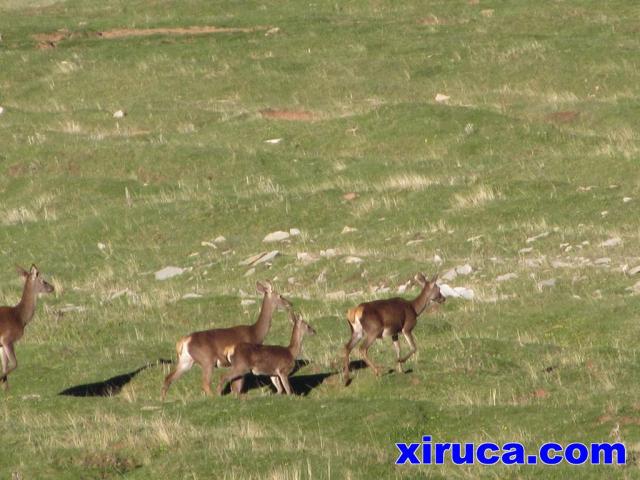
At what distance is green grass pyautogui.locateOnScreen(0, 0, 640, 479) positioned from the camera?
20031mm

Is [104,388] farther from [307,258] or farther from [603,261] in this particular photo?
[603,261]

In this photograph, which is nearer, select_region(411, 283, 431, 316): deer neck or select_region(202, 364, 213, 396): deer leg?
select_region(202, 364, 213, 396): deer leg

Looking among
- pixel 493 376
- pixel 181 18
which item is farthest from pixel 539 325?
pixel 181 18

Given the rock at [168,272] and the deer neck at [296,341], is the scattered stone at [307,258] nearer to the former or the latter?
the rock at [168,272]

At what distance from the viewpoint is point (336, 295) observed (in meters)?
31.1

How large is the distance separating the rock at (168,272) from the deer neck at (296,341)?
1216 centimetres

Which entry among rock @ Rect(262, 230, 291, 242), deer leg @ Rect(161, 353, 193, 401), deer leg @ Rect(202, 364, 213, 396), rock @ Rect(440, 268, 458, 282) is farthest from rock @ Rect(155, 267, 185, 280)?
deer leg @ Rect(202, 364, 213, 396)

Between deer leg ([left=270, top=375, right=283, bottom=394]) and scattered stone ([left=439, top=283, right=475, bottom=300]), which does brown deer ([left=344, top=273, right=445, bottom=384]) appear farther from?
scattered stone ([left=439, top=283, right=475, bottom=300])

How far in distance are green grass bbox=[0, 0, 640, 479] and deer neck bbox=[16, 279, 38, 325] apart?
45.0 inches

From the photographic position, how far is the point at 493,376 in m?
22.8

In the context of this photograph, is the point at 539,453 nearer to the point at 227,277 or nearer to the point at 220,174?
the point at 227,277

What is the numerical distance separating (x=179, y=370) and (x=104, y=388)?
2.28 m

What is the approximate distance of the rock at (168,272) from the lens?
115ft

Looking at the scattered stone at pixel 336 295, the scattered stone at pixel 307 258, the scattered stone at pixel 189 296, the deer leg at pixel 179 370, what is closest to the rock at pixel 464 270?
the scattered stone at pixel 336 295
